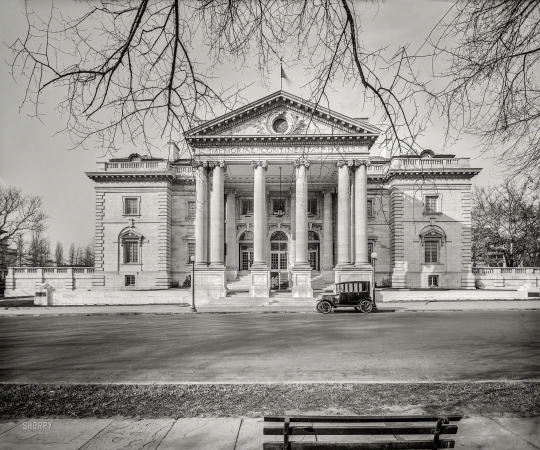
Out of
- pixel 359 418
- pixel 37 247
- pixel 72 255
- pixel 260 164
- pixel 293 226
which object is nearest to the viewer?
pixel 359 418

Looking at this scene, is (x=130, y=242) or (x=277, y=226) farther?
(x=130, y=242)

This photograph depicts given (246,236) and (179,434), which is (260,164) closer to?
(246,236)

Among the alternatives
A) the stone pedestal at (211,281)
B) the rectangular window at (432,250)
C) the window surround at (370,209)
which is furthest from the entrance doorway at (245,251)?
the rectangular window at (432,250)

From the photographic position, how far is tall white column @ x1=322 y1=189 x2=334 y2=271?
4322cm

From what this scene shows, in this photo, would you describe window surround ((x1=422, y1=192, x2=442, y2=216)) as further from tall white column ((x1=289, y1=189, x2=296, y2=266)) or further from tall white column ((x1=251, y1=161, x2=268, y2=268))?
tall white column ((x1=251, y1=161, x2=268, y2=268))

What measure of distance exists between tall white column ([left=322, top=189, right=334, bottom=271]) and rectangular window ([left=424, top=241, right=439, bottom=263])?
9.91 metres

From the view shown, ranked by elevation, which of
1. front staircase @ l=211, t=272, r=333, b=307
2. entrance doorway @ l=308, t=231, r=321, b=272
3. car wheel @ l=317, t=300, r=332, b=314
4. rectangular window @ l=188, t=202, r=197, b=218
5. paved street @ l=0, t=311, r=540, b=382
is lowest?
front staircase @ l=211, t=272, r=333, b=307

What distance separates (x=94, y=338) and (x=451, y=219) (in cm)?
3861

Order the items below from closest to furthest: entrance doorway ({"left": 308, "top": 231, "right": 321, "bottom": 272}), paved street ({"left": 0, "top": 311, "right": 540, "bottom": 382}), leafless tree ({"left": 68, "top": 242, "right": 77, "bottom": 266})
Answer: paved street ({"left": 0, "top": 311, "right": 540, "bottom": 382}) < entrance doorway ({"left": 308, "top": 231, "right": 321, "bottom": 272}) < leafless tree ({"left": 68, "top": 242, "right": 77, "bottom": 266})

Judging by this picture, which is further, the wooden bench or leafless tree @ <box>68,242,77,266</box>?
leafless tree @ <box>68,242,77,266</box>

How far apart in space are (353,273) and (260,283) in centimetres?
725

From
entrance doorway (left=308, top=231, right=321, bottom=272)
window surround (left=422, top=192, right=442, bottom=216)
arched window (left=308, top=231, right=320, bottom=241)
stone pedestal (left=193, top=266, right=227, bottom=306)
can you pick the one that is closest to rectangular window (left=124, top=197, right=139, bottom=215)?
stone pedestal (left=193, top=266, right=227, bottom=306)

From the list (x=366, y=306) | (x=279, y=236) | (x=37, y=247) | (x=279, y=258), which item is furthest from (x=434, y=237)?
(x=37, y=247)

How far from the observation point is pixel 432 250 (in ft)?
147
